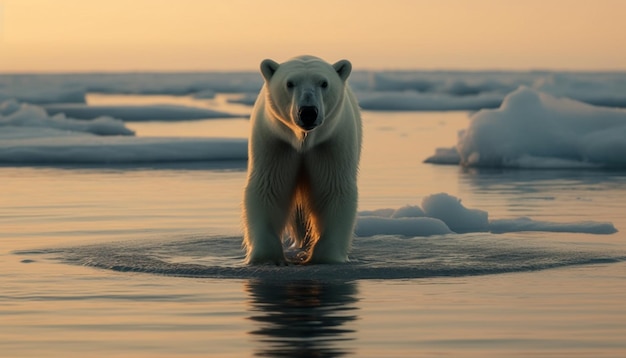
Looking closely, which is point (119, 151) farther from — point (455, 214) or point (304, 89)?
point (304, 89)

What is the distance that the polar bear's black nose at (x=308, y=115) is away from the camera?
6316 mm

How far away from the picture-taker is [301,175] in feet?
23.2

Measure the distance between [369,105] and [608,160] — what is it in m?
24.6

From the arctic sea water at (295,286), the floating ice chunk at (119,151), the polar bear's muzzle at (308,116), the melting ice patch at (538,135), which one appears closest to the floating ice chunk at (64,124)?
the floating ice chunk at (119,151)

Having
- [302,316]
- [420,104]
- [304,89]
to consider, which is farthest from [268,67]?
[420,104]

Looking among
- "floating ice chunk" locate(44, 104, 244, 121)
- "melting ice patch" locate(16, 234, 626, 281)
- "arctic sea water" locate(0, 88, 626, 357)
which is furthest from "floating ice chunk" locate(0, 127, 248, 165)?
"floating ice chunk" locate(44, 104, 244, 121)

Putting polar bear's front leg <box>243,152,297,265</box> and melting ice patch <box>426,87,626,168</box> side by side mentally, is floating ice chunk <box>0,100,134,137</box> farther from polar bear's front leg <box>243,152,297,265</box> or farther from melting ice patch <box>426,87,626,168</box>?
polar bear's front leg <box>243,152,297,265</box>

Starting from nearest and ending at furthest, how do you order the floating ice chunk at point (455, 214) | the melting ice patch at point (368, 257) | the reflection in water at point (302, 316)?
the reflection in water at point (302, 316), the melting ice patch at point (368, 257), the floating ice chunk at point (455, 214)

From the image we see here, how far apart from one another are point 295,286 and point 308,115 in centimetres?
81

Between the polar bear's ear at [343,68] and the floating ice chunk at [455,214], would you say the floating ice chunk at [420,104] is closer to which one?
the floating ice chunk at [455,214]

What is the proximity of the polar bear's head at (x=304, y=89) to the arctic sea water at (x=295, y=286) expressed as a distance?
782 millimetres

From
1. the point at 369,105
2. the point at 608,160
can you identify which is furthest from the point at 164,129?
the point at 369,105

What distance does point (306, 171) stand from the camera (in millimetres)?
7039

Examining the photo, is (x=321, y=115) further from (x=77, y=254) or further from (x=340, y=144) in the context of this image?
(x=77, y=254)
